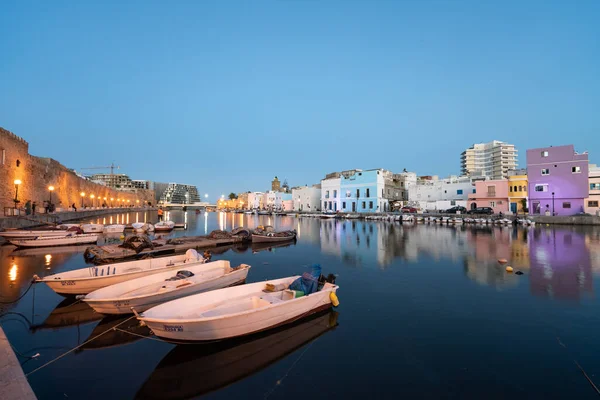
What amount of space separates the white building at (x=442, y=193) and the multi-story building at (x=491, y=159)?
50.3 m

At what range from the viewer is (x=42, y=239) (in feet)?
61.7

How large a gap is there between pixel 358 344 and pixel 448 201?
178ft

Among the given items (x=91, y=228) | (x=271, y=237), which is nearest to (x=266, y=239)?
(x=271, y=237)

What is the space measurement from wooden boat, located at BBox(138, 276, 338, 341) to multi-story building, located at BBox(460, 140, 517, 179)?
10850cm

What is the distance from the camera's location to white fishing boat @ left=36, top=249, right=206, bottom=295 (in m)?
8.41

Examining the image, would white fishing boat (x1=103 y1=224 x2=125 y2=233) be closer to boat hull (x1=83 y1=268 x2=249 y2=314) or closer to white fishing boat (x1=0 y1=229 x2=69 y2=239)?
white fishing boat (x1=0 y1=229 x2=69 y2=239)

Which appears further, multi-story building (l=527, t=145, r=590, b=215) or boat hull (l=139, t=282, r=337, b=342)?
multi-story building (l=527, t=145, r=590, b=215)

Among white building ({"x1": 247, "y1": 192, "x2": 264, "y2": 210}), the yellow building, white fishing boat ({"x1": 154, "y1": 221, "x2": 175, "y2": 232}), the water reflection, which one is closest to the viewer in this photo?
the water reflection

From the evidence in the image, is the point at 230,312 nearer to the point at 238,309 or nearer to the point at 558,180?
the point at 238,309

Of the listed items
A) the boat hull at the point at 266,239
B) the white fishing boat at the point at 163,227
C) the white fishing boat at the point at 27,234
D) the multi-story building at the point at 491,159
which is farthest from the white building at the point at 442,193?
the white fishing boat at the point at 27,234

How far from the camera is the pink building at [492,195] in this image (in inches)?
1812

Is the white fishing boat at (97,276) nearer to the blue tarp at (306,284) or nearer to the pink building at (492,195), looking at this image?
the blue tarp at (306,284)

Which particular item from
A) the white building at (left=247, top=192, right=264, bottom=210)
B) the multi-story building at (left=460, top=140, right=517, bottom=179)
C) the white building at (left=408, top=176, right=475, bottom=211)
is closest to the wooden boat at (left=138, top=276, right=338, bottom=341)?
the white building at (left=408, top=176, right=475, bottom=211)

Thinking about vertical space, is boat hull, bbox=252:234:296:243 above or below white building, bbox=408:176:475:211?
below
